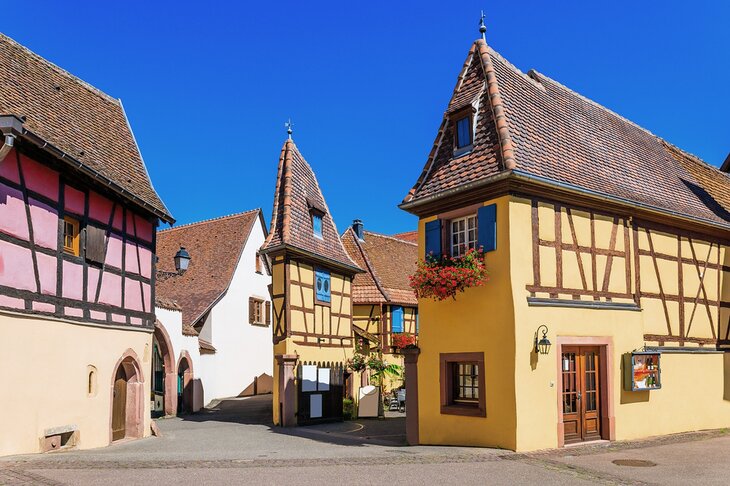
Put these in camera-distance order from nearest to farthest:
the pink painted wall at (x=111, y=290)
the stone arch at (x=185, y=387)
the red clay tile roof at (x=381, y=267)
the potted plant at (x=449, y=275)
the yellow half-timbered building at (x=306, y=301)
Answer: the potted plant at (x=449, y=275) < the pink painted wall at (x=111, y=290) < the yellow half-timbered building at (x=306, y=301) < the stone arch at (x=185, y=387) < the red clay tile roof at (x=381, y=267)

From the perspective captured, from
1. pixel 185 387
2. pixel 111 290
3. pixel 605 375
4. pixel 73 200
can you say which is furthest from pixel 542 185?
pixel 185 387

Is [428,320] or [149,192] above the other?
→ [149,192]

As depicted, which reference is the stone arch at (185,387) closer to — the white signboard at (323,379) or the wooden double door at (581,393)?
the white signboard at (323,379)

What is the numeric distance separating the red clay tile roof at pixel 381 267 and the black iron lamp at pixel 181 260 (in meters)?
7.27

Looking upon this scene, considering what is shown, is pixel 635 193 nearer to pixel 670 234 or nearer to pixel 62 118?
pixel 670 234

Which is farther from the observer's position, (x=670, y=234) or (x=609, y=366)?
(x=670, y=234)

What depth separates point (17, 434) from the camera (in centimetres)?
1262

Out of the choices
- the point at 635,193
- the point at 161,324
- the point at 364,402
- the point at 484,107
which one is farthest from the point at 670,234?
the point at 161,324

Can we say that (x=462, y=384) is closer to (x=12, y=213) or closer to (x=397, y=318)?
(x=12, y=213)

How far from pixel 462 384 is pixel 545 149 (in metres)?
5.20

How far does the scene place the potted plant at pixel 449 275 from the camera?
1362 centimetres

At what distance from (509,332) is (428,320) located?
7.56 ft

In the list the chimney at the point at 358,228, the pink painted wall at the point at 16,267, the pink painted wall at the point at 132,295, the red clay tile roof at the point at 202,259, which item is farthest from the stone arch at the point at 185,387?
the pink painted wall at the point at 16,267

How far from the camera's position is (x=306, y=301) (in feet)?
72.0
